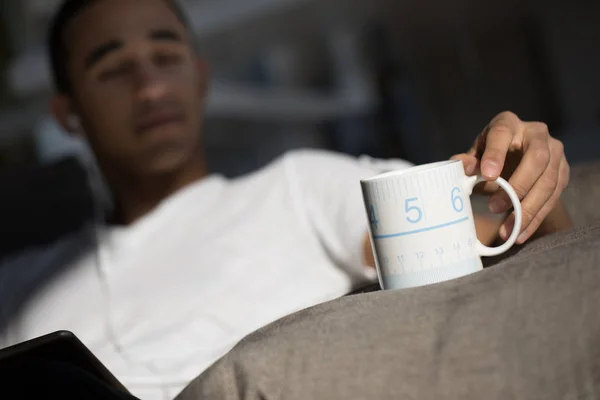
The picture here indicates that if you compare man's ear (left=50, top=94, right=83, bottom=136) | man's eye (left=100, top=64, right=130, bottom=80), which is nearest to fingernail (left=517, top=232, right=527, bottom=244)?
man's eye (left=100, top=64, right=130, bottom=80)

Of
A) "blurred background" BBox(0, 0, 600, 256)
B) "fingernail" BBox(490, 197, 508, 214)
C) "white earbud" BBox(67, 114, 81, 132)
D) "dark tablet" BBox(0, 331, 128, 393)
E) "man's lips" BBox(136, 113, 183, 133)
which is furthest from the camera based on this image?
"blurred background" BBox(0, 0, 600, 256)

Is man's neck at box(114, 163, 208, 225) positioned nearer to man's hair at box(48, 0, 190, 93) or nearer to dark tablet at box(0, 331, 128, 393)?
man's hair at box(48, 0, 190, 93)

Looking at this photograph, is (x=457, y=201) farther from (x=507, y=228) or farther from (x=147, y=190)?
(x=147, y=190)

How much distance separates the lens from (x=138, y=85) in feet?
4.07

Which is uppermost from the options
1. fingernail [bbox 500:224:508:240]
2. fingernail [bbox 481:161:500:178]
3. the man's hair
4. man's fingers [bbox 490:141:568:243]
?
the man's hair

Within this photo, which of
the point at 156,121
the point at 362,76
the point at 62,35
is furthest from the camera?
the point at 362,76

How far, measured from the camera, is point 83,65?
1.31m

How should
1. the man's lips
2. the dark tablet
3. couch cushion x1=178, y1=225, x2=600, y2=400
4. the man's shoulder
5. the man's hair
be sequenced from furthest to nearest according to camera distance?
the man's hair < the man's lips < the man's shoulder < the dark tablet < couch cushion x1=178, y1=225, x2=600, y2=400

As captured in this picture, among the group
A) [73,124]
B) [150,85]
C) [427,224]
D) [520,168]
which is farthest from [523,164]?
[73,124]

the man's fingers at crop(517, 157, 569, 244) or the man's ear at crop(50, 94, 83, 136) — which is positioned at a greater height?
the man's ear at crop(50, 94, 83, 136)

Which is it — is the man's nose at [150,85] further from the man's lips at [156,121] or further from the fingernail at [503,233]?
the fingernail at [503,233]

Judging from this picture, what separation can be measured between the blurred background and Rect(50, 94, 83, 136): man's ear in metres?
0.71

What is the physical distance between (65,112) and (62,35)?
15 cm

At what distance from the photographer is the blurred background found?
8.38ft
